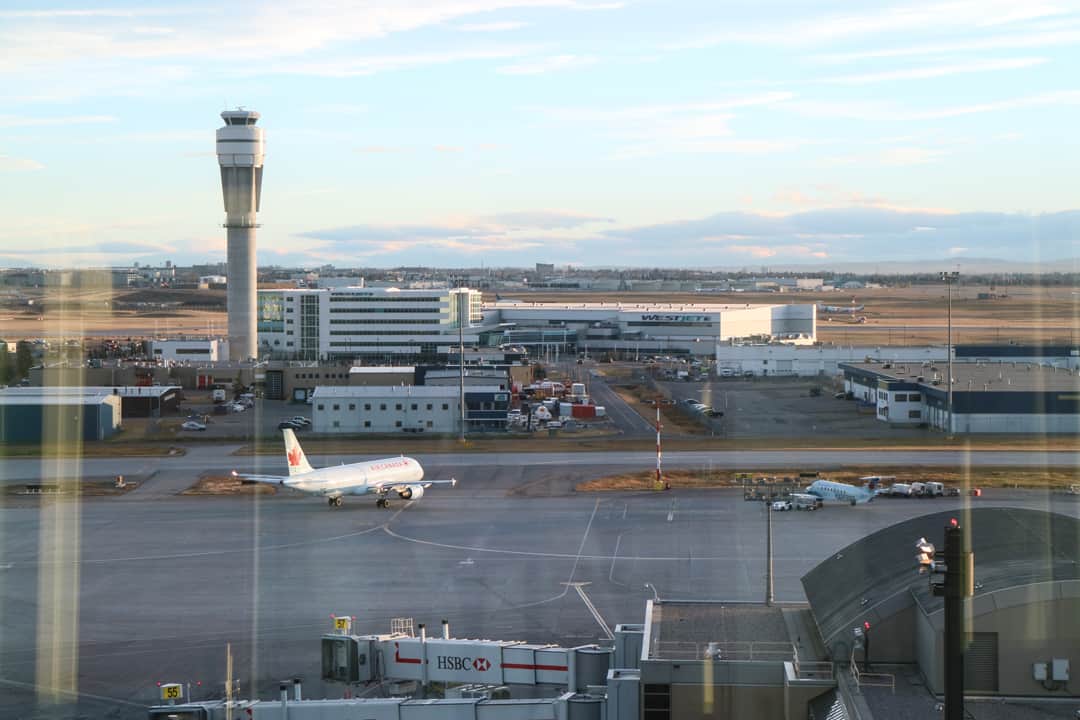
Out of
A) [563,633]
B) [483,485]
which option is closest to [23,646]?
[563,633]

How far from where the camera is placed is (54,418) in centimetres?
7056

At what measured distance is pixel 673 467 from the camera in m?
57.5

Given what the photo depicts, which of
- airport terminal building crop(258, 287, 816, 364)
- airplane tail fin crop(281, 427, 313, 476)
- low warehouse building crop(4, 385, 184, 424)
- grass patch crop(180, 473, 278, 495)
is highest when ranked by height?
airport terminal building crop(258, 287, 816, 364)

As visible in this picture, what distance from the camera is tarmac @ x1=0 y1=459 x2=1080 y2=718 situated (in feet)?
94.7

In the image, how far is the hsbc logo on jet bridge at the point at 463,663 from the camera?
2466cm

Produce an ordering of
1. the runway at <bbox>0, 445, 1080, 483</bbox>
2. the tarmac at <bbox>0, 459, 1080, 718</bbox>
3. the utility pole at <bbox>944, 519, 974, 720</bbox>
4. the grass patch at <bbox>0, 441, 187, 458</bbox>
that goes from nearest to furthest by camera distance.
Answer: the utility pole at <bbox>944, 519, 974, 720</bbox> < the tarmac at <bbox>0, 459, 1080, 718</bbox> < the runway at <bbox>0, 445, 1080, 483</bbox> < the grass patch at <bbox>0, 441, 187, 458</bbox>

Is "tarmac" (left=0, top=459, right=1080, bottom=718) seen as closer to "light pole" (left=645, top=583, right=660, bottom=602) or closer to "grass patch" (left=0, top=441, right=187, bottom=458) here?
"light pole" (left=645, top=583, right=660, bottom=602)

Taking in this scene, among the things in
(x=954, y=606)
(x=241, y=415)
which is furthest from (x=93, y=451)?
(x=954, y=606)

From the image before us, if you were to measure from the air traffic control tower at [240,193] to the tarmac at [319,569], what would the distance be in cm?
5884

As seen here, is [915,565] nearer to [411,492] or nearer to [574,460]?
[411,492]

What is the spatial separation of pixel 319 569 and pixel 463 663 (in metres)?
14.4

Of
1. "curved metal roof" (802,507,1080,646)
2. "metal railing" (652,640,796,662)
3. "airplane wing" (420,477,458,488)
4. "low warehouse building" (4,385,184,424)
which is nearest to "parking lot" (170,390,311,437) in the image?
"low warehouse building" (4,385,184,424)

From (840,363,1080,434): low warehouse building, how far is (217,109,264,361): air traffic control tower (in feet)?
185

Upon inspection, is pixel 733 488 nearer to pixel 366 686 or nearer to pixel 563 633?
pixel 563 633
